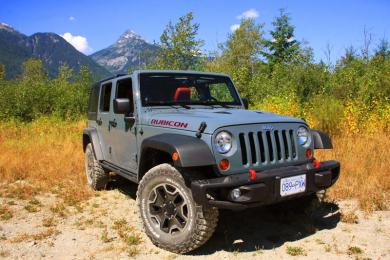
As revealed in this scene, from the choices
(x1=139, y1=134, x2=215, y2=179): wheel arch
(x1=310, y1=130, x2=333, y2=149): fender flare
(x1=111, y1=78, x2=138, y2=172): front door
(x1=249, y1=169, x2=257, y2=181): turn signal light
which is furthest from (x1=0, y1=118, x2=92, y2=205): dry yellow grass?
(x1=310, y1=130, x2=333, y2=149): fender flare

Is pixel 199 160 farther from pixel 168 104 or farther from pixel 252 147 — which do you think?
pixel 168 104

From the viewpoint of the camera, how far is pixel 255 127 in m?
3.52

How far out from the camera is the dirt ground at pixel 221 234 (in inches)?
142

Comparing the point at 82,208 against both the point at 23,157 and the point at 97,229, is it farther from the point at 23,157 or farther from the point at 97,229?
the point at 23,157

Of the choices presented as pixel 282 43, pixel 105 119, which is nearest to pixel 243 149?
pixel 105 119

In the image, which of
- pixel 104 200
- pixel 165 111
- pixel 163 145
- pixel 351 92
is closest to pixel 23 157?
pixel 104 200

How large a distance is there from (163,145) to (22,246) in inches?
74.7

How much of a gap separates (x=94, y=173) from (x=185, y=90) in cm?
237

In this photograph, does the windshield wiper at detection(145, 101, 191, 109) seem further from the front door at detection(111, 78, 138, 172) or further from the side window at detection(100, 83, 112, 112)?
the side window at detection(100, 83, 112, 112)

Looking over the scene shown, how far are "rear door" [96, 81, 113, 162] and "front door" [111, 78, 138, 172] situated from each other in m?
0.20

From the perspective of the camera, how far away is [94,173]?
6.13 meters

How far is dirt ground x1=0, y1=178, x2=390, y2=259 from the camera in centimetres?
361

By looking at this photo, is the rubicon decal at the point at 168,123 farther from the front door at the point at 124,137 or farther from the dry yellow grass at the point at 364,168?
the dry yellow grass at the point at 364,168

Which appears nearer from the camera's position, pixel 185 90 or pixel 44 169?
pixel 185 90
